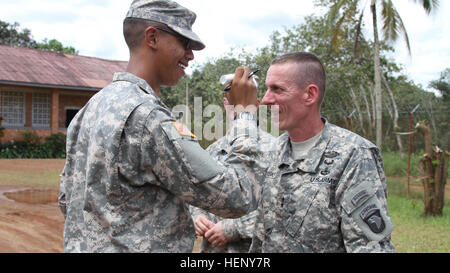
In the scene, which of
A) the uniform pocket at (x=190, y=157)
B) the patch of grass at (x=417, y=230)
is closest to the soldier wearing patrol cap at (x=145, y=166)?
the uniform pocket at (x=190, y=157)

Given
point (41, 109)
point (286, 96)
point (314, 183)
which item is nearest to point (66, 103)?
point (41, 109)

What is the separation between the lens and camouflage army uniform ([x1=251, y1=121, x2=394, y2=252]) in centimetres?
214

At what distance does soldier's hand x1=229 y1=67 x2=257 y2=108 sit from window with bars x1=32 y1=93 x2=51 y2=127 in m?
21.7

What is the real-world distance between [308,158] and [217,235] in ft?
3.40

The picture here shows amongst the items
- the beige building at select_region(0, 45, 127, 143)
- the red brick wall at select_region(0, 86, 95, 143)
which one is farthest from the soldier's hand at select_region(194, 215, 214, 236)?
the red brick wall at select_region(0, 86, 95, 143)

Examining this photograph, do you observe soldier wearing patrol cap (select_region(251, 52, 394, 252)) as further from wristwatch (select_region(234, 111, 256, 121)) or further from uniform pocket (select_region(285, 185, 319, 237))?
wristwatch (select_region(234, 111, 256, 121))

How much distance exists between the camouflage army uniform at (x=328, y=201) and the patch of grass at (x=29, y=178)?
1266cm

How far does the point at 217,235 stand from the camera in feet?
10.4

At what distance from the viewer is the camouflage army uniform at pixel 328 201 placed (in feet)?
7.01

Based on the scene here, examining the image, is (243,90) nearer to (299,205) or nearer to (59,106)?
(299,205)

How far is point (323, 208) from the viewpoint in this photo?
7.55 ft
